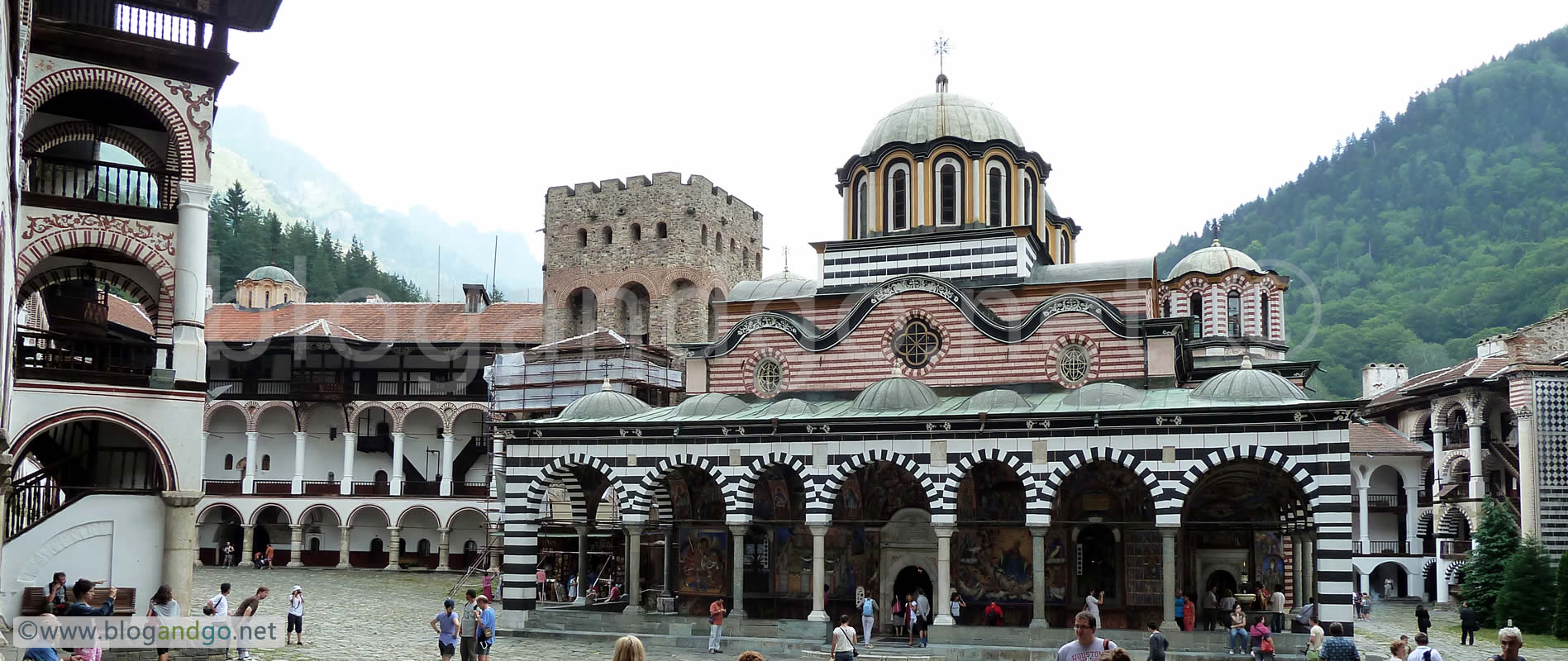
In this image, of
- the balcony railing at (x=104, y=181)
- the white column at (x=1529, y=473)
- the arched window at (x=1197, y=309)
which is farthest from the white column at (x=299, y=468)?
the white column at (x=1529, y=473)

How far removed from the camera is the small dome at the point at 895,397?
24406 mm

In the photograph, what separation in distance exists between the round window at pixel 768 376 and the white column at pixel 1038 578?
668 centimetres

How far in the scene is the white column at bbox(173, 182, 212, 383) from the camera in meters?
→ 18.1

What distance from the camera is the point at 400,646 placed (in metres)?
21.8

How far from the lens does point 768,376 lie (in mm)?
27484

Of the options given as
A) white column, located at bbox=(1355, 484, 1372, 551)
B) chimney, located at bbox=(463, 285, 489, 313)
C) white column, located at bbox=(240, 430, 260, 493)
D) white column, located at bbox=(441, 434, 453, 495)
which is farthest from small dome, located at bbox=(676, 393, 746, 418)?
white column, located at bbox=(1355, 484, 1372, 551)

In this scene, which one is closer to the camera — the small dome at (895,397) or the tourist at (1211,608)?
the tourist at (1211,608)

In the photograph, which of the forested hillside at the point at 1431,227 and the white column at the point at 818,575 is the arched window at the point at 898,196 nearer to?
the white column at the point at 818,575

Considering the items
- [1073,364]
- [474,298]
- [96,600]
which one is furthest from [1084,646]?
[474,298]

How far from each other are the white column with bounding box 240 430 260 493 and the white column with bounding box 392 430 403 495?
4789 mm

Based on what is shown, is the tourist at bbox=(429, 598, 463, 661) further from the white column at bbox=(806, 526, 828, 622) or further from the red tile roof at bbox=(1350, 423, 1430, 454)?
the red tile roof at bbox=(1350, 423, 1430, 454)

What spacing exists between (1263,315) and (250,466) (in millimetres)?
33343

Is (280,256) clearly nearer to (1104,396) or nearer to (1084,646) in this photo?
(1104,396)

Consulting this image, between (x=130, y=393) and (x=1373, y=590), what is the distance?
40262 mm
